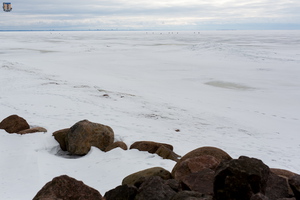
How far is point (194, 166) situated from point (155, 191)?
1.11 meters

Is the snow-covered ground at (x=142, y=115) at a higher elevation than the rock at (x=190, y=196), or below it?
below

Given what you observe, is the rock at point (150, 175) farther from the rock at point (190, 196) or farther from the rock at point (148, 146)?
the rock at point (148, 146)

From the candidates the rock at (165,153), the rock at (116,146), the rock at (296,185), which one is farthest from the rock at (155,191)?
the rock at (116,146)

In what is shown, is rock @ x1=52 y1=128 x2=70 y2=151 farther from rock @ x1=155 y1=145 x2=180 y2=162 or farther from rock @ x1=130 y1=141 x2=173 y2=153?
rock @ x1=155 y1=145 x2=180 y2=162

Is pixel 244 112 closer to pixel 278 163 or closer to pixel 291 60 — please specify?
pixel 278 163

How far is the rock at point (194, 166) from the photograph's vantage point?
5.03m

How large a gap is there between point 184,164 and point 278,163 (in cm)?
317

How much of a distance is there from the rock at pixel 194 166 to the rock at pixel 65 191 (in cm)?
149

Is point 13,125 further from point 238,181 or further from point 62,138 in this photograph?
point 238,181

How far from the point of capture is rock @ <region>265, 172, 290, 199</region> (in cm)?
418

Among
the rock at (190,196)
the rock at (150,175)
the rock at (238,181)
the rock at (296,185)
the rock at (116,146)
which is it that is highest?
the rock at (238,181)

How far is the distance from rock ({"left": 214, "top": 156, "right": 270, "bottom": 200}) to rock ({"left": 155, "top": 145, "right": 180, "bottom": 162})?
3.17 metres

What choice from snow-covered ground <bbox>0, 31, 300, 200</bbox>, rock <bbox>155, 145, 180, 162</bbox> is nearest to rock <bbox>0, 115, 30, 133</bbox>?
snow-covered ground <bbox>0, 31, 300, 200</bbox>

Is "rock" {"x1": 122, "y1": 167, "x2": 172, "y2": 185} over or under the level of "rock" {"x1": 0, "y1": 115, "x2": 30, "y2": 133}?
over
